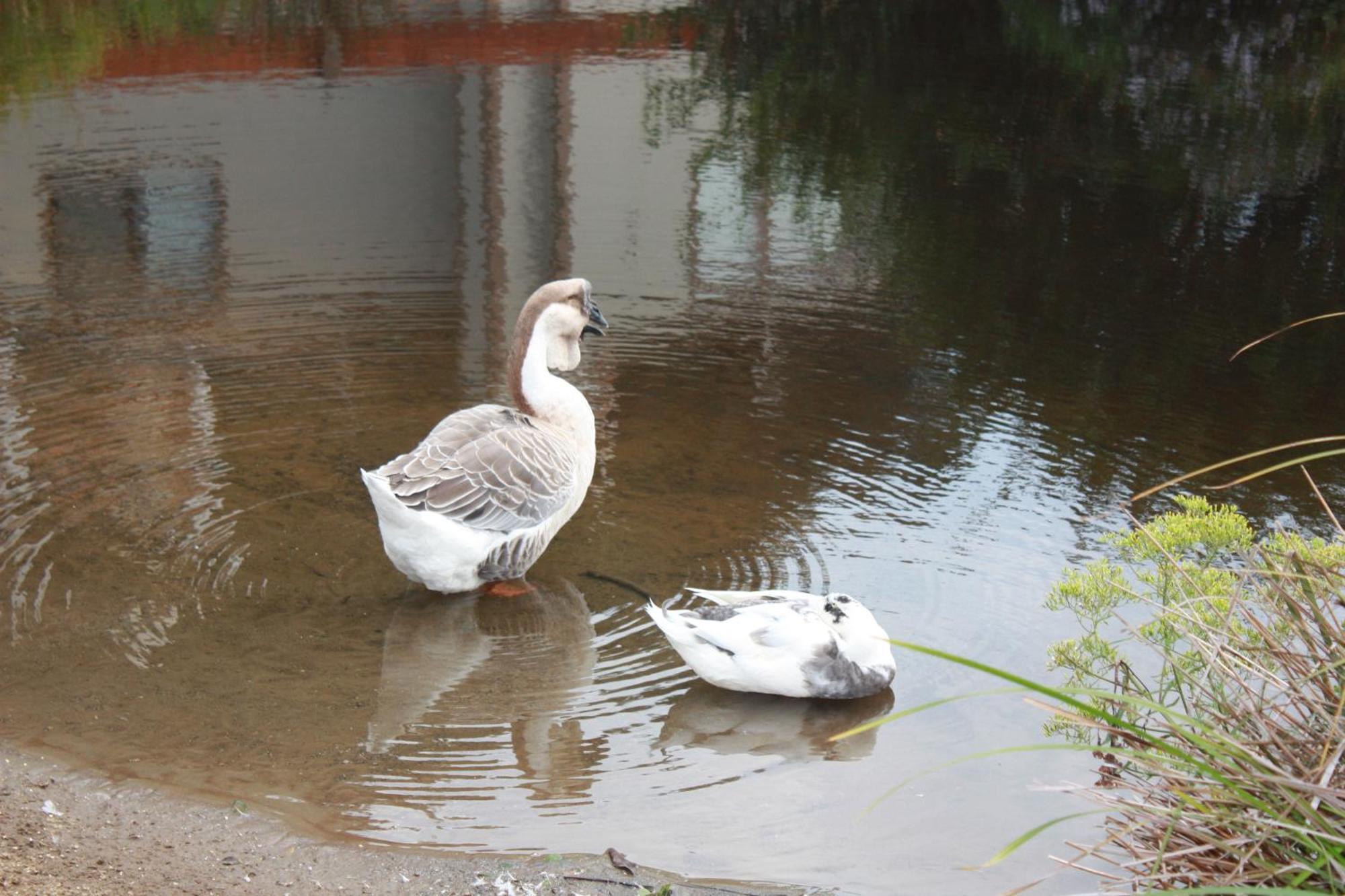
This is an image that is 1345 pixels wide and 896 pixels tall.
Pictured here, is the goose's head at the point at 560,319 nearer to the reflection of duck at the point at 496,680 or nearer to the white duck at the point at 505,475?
the white duck at the point at 505,475

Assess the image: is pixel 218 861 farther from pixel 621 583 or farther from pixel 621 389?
pixel 621 389

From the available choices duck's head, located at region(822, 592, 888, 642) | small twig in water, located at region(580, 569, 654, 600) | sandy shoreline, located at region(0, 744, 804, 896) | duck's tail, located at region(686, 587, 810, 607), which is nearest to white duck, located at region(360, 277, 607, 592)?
small twig in water, located at region(580, 569, 654, 600)

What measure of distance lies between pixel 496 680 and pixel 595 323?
2.14 metres

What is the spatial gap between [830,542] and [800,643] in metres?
1.51

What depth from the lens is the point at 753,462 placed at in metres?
7.82

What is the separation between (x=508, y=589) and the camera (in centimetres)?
655

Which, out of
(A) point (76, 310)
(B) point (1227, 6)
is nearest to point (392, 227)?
(A) point (76, 310)

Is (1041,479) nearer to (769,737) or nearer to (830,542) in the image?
(830,542)

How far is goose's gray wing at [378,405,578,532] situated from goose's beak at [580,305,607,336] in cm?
67

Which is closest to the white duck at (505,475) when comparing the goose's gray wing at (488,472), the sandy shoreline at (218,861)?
the goose's gray wing at (488,472)

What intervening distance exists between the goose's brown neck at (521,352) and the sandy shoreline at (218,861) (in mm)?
2726

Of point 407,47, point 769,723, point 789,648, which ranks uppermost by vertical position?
point 407,47

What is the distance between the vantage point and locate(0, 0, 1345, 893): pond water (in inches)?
200

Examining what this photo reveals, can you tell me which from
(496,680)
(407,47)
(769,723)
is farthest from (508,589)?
(407,47)
